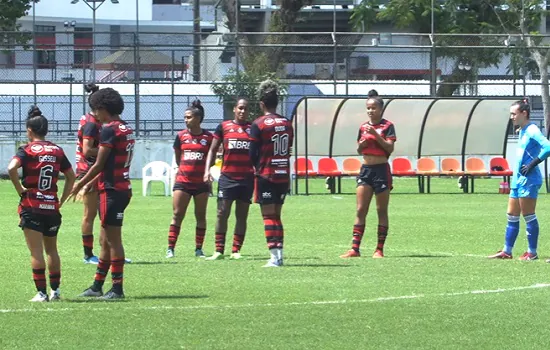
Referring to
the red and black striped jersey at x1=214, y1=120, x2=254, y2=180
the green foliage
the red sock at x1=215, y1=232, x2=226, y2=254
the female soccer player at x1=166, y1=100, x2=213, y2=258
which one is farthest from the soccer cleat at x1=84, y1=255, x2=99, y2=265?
the green foliage

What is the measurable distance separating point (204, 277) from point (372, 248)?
14.7ft

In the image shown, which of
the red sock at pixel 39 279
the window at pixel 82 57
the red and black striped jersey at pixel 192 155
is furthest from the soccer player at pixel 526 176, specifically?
the window at pixel 82 57

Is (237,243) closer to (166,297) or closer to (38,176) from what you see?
(166,297)

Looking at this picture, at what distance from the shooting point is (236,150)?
47.9ft

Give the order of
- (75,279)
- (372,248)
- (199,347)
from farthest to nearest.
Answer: (372,248) < (75,279) < (199,347)

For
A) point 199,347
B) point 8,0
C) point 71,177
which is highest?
point 8,0

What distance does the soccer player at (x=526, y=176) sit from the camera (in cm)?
1427

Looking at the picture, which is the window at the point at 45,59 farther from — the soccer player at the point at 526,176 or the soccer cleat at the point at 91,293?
the soccer cleat at the point at 91,293

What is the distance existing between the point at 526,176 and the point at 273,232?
10.3 ft

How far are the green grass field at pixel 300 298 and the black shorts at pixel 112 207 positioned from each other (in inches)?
28.8

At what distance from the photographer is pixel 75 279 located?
41.3ft

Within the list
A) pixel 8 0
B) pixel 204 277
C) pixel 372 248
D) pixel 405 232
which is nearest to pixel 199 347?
pixel 204 277

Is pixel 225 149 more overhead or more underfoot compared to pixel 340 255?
more overhead

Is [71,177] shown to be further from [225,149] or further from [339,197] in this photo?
[339,197]
